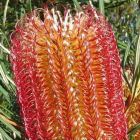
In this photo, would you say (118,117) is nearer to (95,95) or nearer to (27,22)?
(95,95)

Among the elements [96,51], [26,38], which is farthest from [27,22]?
[96,51]

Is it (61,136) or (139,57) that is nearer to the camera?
(61,136)

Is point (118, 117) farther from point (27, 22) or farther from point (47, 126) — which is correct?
point (27, 22)

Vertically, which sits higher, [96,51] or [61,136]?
[96,51]

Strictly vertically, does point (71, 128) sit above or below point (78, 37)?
below

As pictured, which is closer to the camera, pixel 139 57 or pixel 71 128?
pixel 71 128

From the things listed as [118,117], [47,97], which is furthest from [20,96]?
[118,117]
